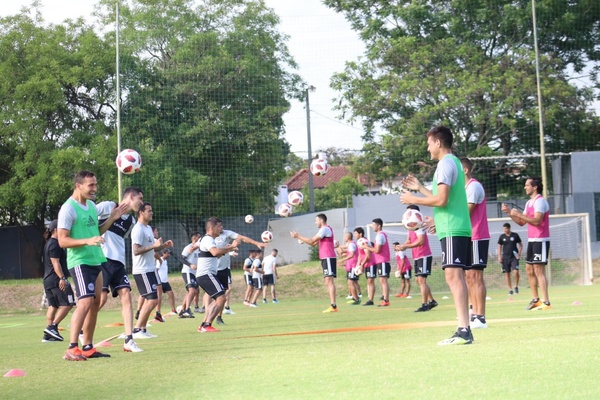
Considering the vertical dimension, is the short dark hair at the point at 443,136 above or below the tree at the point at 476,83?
below

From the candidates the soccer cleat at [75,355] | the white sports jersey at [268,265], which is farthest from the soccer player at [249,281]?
the soccer cleat at [75,355]

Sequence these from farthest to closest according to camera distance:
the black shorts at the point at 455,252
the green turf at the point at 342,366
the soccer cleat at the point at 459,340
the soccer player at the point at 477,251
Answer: the soccer player at the point at 477,251 → the black shorts at the point at 455,252 → the soccer cleat at the point at 459,340 → the green turf at the point at 342,366

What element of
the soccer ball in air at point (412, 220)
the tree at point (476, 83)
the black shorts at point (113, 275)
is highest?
the tree at point (476, 83)

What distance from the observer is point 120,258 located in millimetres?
11469

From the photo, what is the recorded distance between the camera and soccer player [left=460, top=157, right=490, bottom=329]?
1045 cm

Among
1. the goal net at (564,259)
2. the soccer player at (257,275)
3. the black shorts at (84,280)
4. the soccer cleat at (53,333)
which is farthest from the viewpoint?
the goal net at (564,259)

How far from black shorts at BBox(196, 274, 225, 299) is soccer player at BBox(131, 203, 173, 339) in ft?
4.27

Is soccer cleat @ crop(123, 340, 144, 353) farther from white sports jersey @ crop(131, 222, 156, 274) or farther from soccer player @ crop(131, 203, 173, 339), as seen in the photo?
white sports jersey @ crop(131, 222, 156, 274)

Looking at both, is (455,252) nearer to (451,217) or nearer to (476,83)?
(451,217)

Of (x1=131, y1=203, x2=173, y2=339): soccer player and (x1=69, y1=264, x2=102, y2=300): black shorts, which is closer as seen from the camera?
(x1=69, y1=264, x2=102, y2=300): black shorts

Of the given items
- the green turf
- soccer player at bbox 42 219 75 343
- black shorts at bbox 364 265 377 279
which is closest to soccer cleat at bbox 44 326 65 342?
soccer player at bbox 42 219 75 343

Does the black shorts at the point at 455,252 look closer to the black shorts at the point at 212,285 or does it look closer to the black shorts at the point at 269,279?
the black shorts at the point at 212,285

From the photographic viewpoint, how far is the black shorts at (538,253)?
558 inches

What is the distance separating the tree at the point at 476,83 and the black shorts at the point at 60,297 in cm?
2325
